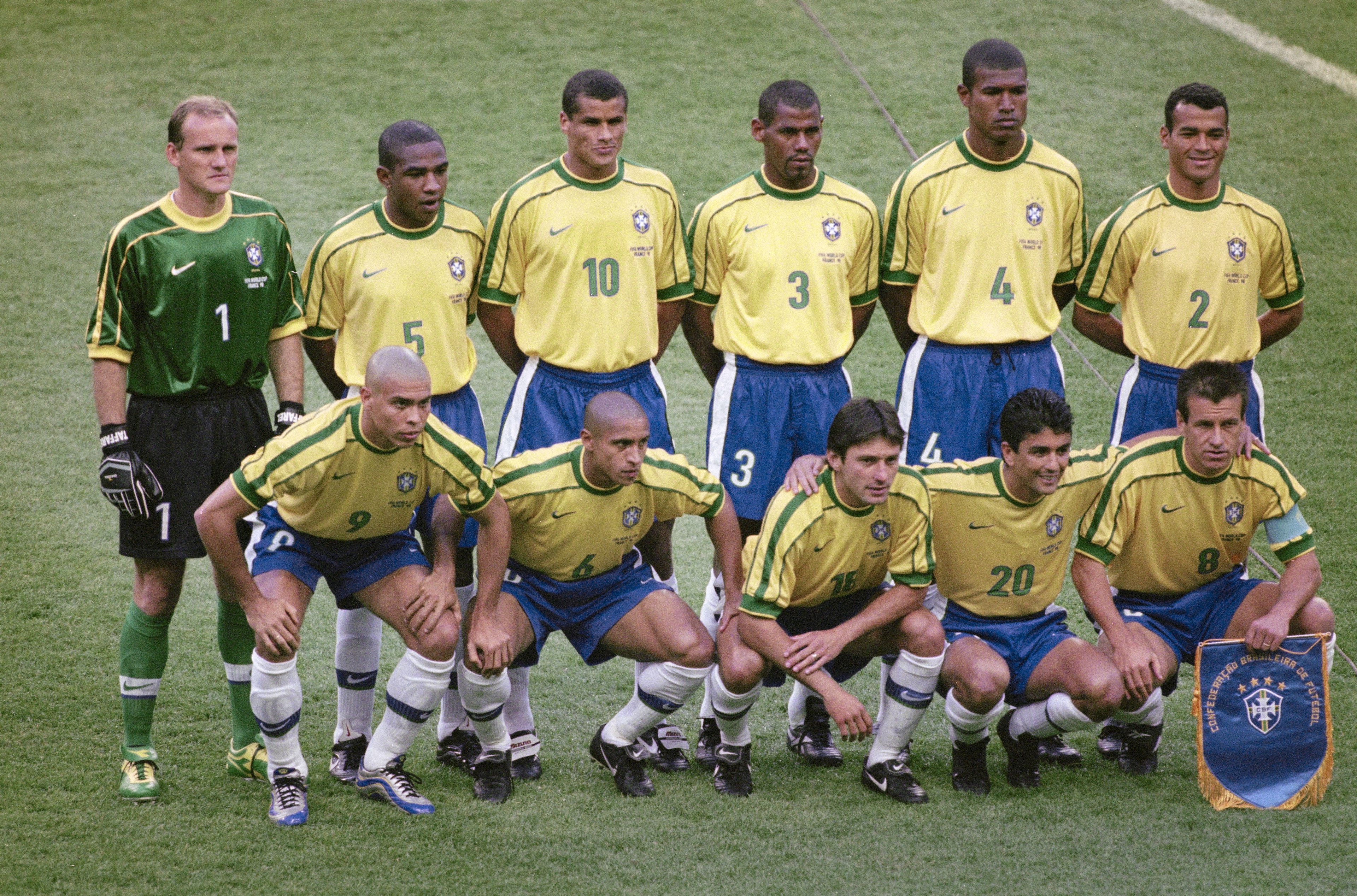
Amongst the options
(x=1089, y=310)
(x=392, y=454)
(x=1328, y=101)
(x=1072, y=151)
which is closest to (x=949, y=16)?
(x=1072, y=151)

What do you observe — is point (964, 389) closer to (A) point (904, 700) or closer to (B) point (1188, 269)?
(B) point (1188, 269)

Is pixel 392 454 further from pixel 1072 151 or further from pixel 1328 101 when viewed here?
pixel 1328 101

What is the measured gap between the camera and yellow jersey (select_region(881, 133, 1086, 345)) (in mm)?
4832

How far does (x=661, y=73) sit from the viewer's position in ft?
35.5

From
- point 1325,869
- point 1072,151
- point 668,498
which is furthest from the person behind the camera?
point 1072,151

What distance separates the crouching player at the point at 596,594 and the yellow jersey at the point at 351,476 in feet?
0.63

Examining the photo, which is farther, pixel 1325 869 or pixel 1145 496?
pixel 1145 496

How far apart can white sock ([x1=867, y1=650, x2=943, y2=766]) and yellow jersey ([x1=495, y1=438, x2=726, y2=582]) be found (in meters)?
0.75

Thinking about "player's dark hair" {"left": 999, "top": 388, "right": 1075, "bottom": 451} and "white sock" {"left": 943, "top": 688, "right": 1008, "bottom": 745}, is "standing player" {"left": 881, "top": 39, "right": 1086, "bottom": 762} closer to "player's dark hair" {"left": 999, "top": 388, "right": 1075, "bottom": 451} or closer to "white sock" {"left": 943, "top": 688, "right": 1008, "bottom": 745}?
"player's dark hair" {"left": 999, "top": 388, "right": 1075, "bottom": 451}

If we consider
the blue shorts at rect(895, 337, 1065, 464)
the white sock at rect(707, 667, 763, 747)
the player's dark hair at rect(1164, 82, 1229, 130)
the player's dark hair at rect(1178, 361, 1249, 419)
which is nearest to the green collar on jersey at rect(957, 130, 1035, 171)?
the player's dark hair at rect(1164, 82, 1229, 130)

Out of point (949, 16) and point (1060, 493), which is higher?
point (949, 16)

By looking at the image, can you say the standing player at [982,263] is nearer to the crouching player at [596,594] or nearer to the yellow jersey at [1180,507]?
the yellow jersey at [1180,507]

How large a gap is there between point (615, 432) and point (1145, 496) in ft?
5.60

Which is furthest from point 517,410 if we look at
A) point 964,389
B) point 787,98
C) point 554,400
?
point 964,389
